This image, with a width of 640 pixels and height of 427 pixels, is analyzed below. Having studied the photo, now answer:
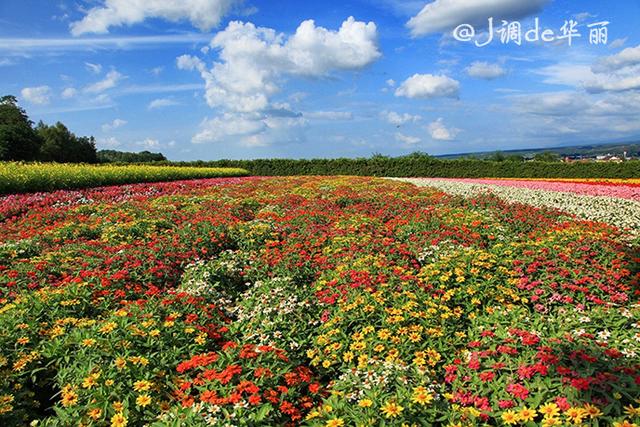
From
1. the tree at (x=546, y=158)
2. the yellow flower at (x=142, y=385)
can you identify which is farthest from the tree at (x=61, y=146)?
the yellow flower at (x=142, y=385)

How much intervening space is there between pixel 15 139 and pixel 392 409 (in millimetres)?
57344

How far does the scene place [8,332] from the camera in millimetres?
3812

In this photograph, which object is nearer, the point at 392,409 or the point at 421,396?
the point at 392,409

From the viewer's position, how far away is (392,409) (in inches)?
105

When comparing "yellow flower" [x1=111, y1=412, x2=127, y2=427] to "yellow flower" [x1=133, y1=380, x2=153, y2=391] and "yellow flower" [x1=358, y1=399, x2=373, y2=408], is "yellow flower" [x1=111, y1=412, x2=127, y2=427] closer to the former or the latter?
"yellow flower" [x1=133, y1=380, x2=153, y2=391]

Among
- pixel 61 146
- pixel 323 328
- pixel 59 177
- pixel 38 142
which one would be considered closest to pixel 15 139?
pixel 38 142

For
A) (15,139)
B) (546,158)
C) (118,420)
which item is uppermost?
(15,139)

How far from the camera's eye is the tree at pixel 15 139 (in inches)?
1817

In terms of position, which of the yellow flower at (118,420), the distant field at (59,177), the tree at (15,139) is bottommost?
the yellow flower at (118,420)

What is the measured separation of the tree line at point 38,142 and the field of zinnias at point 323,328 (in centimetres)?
3932

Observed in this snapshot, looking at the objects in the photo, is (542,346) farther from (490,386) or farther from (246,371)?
(246,371)

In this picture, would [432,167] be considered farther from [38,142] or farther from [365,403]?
[38,142]

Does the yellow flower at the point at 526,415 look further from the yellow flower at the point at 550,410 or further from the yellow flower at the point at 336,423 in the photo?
the yellow flower at the point at 336,423

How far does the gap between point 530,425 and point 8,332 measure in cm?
422
